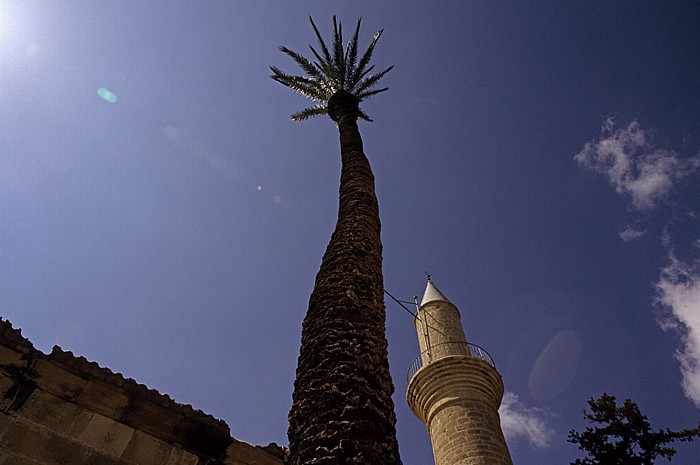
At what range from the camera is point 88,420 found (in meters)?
4.45

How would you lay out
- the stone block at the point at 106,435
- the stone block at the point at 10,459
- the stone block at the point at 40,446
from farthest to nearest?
1. the stone block at the point at 106,435
2. the stone block at the point at 40,446
3. the stone block at the point at 10,459

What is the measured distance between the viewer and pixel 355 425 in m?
2.79

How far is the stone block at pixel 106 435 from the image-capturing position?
436cm

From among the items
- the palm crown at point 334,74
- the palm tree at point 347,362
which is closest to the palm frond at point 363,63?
the palm crown at point 334,74

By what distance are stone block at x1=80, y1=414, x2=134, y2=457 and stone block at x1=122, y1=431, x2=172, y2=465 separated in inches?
2.2

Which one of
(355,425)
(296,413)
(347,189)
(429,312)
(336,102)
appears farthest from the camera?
(429,312)

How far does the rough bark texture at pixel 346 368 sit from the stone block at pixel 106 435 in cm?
227

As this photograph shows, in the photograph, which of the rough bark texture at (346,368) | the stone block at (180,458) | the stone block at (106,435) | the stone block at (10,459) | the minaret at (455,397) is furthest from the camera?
the minaret at (455,397)

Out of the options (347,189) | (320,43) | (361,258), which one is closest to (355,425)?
(361,258)

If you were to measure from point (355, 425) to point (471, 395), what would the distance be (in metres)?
11.5

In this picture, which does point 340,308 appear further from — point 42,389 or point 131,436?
point 42,389

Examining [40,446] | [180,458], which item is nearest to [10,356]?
[40,446]

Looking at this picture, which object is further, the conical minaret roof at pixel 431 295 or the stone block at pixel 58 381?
the conical minaret roof at pixel 431 295

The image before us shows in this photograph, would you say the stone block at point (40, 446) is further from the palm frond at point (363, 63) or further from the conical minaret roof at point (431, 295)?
the conical minaret roof at point (431, 295)
